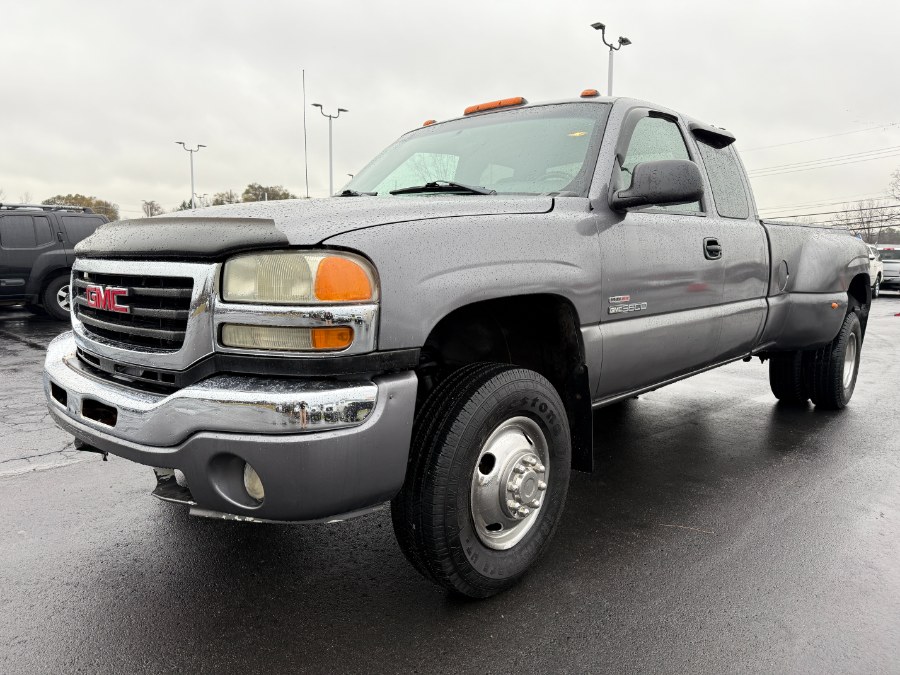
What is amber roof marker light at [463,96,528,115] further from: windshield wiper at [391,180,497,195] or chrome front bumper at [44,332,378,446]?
chrome front bumper at [44,332,378,446]

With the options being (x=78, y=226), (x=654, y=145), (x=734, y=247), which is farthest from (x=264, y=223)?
(x=78, y=226)

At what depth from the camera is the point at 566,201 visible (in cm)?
283

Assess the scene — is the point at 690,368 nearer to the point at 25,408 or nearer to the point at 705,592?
the point at 705,592

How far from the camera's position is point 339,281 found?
2.01 metres

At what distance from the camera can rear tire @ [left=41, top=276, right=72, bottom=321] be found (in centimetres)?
1179

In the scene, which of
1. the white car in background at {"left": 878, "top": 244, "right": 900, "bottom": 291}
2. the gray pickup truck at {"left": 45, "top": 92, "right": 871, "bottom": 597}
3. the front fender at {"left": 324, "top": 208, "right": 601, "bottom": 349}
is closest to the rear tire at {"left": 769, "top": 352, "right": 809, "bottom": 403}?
the gray pickup truck at {"left": 45, "top": 92, "right": 871, "bottom": 597}

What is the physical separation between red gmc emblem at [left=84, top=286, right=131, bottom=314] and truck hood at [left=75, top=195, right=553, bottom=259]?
121 mm

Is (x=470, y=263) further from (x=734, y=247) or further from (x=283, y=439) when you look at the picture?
(x=734, y=247)

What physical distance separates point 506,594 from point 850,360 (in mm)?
4314

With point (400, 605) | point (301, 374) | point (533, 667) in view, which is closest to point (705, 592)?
point (533, 667)

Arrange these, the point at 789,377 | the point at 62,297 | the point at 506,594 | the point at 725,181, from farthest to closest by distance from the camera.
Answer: the point at 62,297, the point at 789,377, the point at 725,181, the point at 506,594

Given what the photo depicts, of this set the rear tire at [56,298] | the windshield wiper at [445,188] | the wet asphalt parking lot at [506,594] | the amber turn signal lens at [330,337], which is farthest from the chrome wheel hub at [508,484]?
the rear tire at [56,298]

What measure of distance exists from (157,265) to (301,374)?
0.65m

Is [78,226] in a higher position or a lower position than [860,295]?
higher
